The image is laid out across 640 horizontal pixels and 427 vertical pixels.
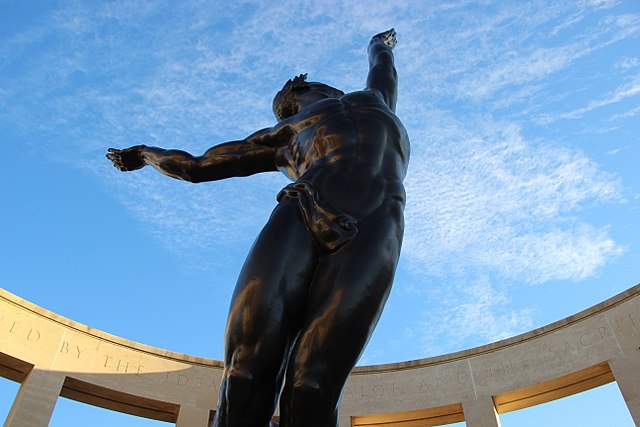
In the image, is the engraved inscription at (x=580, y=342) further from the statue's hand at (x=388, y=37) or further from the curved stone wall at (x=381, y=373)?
the statue's hand at (x=388, y=37)

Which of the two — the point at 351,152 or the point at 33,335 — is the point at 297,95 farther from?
the point at 33,335

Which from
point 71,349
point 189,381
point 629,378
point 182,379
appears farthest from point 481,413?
point 71,349

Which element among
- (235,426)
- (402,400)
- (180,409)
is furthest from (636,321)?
(235,426)

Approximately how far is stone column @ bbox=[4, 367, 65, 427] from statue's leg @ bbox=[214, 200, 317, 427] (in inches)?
612

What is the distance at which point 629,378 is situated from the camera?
16516 millimetres

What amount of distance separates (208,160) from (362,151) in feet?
3.59

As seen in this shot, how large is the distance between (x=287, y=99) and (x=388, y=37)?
5.10ft

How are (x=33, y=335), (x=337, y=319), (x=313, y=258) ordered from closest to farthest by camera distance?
(x=337, y=319)
(x=313, y=258)
(x=33, y=335)

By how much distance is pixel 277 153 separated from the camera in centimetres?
416

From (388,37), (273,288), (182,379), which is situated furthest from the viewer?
(182,379)

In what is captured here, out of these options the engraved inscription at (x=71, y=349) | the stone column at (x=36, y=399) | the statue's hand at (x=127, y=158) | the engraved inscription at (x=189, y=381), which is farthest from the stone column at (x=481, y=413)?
the statue's hand at (x=127, y=158)

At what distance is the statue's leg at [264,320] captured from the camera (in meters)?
2.70

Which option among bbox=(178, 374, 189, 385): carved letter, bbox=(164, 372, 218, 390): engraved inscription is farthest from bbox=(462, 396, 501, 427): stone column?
bbox=(178, 374, 189, 385): carved letter

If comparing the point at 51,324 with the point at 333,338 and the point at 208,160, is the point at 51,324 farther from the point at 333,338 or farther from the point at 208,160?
the point at 333,338
